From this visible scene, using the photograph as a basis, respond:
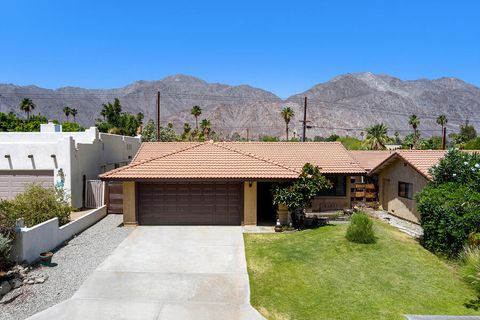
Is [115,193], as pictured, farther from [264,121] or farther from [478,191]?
[264,121]

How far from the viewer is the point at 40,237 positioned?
12.5 m

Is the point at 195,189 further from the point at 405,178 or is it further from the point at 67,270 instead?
the point at 405,178

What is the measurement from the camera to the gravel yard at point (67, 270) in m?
9.05

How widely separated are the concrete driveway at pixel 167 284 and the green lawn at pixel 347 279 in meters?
0.68

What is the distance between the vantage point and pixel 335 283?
1079 cm

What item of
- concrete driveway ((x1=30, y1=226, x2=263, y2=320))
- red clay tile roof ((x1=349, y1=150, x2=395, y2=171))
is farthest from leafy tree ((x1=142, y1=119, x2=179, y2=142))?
concrete driveway ((x1=30, y1=226, x2=263, y2=320))

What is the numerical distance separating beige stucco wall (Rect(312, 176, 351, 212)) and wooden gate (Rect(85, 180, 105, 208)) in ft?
43.0

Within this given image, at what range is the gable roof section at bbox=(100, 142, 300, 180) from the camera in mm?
17406

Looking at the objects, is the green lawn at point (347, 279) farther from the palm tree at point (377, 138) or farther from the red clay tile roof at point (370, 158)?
the palm tree at point (377, 138)

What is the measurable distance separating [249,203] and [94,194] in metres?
10.1

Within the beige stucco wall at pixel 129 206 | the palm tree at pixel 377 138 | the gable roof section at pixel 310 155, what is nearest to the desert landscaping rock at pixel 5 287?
the beige stucco wall at pixel 129 206

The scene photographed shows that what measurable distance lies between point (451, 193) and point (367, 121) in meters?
170

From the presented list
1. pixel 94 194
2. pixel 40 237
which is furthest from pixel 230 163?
pixel 40 237

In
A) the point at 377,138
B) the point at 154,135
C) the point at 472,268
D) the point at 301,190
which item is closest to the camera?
the point at 472,268
